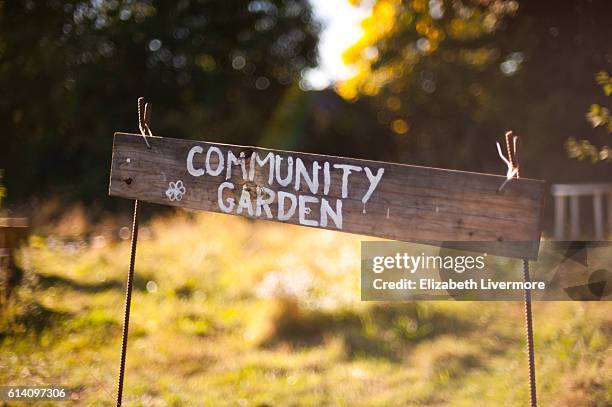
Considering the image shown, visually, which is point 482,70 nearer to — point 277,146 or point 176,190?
point 277,146

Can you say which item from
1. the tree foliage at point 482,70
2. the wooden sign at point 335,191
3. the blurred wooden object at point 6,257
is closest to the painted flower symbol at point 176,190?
the wooden sign at point 335,191

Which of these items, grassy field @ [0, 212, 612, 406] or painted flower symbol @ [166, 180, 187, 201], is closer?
painted flower symbol @ [166, 180, 187, 201]

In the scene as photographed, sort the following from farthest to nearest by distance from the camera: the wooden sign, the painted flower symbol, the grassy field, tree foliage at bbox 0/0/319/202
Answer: tree foliage at bbox 0/0/319/202 < the grassy field < the painted flower symbol < the wooden sign

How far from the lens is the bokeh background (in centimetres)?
402

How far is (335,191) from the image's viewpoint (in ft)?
7.82

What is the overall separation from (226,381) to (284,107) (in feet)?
42.6

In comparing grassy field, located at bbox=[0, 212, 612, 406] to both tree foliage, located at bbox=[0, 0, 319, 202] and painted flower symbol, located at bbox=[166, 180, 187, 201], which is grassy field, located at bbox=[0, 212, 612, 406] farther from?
tree foliage, located at bbox=[0, 0, 319, 202]

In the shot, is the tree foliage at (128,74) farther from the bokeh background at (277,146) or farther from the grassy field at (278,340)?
the grassy field at (278,340)

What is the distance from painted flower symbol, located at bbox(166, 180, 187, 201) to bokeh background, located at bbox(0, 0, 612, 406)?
157 centimetres

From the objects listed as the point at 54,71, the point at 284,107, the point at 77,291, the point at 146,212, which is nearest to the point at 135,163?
the point at 77,291

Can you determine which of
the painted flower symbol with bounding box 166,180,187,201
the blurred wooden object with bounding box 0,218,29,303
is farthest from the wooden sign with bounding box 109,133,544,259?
the blurred wooden object with bounding box 0,218,29,303

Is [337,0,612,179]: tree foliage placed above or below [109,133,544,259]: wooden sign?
above

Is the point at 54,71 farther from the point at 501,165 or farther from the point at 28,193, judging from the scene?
the point at 501,165

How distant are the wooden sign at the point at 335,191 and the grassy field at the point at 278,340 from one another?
1.62 metres
